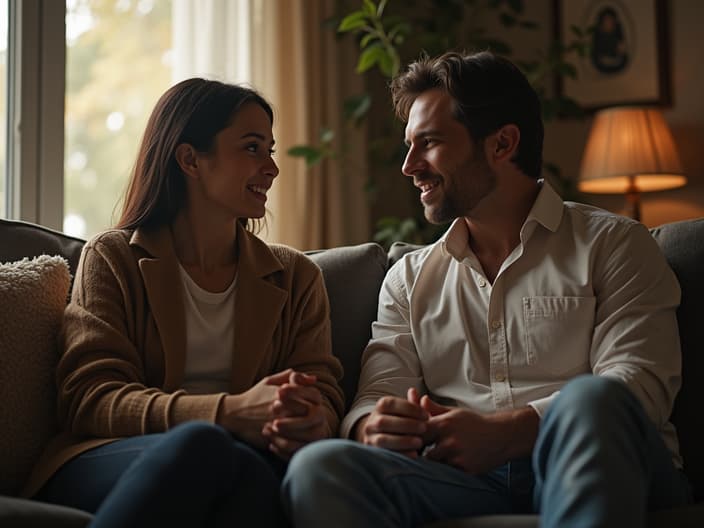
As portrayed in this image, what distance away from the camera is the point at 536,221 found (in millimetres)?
1803

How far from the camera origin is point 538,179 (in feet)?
6.48

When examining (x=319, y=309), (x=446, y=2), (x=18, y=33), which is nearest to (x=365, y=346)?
(x=319, y=309)

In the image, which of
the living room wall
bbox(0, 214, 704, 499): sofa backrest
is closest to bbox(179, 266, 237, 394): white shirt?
bbox(0, 214, 704, 499): sofa backrest

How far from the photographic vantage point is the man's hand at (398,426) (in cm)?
150

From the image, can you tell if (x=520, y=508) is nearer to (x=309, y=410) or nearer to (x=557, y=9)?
(x=309, y=410)

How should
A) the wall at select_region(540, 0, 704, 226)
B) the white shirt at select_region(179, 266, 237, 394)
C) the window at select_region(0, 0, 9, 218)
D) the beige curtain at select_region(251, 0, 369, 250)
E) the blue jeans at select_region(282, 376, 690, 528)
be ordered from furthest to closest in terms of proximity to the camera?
the wall at select_region(540, 0, 704, 226) < the beige curtain at select_region(251, 0, 369, 250) < the window at select_region(0, 0, 9, 218) < the white shirt at select_region(179, 266, 237, 394) < the blue jeans at select_region(282, 376, 690, 528)

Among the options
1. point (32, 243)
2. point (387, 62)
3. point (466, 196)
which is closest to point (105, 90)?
point (387, 62)

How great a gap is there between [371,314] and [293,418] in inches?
19.3

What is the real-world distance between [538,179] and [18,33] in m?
1.54

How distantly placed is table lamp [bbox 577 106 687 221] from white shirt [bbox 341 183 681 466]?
1.70m

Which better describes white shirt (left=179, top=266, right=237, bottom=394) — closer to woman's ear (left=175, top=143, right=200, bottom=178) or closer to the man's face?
woman's ear (left=175, top=143, right=200, bottom=178)

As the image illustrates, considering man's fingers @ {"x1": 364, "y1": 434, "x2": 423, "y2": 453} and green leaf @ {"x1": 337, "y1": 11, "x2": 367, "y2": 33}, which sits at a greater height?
green leaf @ {"x1": 337, "y1": 11, "x2": 367, "y2": 33}

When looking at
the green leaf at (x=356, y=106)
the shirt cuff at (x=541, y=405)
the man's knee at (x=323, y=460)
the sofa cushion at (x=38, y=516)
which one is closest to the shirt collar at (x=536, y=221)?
the shirt cuff at (x=541, y=405)

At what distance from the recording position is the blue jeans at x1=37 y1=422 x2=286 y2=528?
1.22 metres
